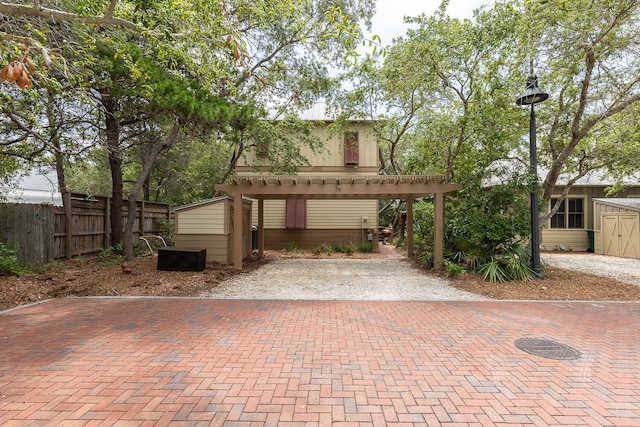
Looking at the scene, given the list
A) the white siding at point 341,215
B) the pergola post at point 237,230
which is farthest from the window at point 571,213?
the pergola post at point 237,230

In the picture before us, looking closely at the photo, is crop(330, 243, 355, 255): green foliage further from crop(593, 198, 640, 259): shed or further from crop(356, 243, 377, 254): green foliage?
crop(593, 198, 640, 259): shed

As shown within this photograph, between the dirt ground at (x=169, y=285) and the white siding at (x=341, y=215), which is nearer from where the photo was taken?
the dirt ground at (x=169, y=285)

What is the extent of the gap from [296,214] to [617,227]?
41.0 feet

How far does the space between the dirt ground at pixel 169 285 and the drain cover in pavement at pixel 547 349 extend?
7.13 ft

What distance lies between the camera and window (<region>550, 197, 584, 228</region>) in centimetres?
1309

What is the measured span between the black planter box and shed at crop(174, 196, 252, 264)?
1.17 metres

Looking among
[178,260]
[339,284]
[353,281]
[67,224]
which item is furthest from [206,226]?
[353,281]

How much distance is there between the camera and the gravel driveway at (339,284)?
5777mm

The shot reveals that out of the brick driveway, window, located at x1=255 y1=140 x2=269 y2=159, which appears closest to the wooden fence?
the brick driveway

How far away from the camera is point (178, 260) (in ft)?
24.5

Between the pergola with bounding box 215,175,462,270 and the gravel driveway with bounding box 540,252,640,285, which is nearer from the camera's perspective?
the gravel driveway with bounding box 540,252,640,285

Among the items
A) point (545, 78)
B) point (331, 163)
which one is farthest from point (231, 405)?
point (331, 163)

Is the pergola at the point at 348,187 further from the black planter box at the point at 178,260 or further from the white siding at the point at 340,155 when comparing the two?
the white siding at the point at 340,155

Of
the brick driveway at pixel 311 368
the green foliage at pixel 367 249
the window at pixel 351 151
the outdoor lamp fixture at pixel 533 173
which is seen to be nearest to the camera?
the brick driveway at pixel 311 368
